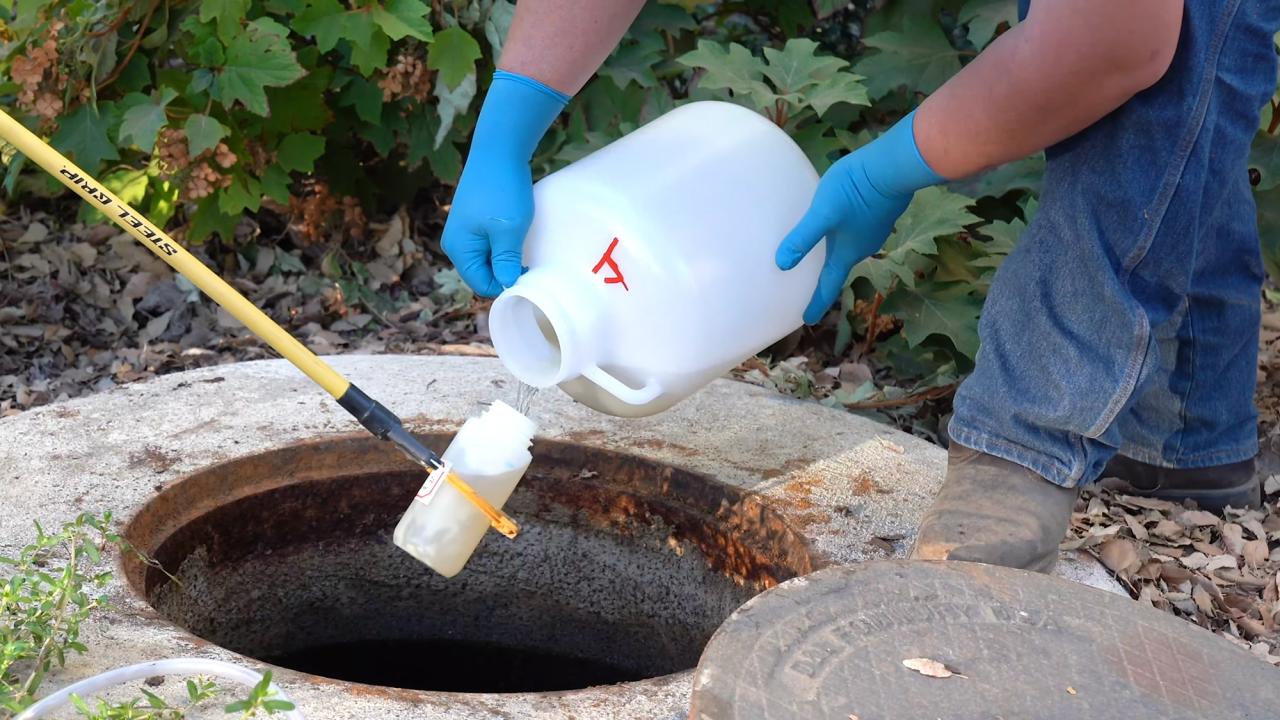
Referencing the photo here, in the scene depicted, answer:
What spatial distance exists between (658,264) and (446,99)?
1.38 meters

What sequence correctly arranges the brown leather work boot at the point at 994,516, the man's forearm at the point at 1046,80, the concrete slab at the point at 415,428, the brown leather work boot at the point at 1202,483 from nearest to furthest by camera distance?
1. the man's forearm at the point at 1046,80
2. the brown leather work boot at the point at 994,516
3. the concrete slab at the point at 415,428
4. the brown leather work boot at the point at 1202,483

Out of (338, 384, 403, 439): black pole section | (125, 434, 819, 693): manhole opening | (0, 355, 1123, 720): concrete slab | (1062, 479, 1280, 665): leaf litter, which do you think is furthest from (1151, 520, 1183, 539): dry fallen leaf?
(338, 384, 403, 439): black pole section

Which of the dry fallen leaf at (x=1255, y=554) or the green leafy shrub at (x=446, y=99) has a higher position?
the green leafy shrub at (x=446, y=99)

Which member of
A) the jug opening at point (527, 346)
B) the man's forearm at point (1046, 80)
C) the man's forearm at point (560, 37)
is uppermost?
the man's forearm at point (560, 37)

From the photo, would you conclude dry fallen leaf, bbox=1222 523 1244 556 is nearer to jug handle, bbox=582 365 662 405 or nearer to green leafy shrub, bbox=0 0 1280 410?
green leafy shrub, bbox=0 0 1280 410

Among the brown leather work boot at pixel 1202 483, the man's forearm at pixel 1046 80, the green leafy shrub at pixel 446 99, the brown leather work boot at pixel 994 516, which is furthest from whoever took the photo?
the green leafy shrub at pixel 446 99

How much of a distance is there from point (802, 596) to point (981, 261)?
1.26 meters

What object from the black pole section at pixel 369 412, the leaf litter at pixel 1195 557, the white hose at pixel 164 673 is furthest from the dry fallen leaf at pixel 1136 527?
the white hose at pixel 164 673

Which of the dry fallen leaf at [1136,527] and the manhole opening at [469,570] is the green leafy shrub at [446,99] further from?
the manhole opening at [469,570]

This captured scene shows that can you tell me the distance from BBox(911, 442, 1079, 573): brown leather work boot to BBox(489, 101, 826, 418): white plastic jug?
0.32m

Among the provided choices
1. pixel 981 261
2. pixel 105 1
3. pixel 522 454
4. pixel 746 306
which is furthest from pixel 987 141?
pixel 105 1

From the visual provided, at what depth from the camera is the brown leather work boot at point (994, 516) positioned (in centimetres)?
167

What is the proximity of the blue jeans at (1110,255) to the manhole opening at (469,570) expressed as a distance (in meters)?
0.35

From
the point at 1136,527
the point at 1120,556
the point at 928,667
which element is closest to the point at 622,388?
the point at 928,667
